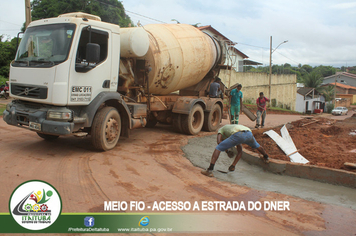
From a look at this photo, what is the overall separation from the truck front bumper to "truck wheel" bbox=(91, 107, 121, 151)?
668mm

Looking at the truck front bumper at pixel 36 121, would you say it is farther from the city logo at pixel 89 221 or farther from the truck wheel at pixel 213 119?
the truck wheel at pixel 213 119

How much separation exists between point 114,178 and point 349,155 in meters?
5.12

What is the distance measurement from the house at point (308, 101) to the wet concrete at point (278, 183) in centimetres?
4134

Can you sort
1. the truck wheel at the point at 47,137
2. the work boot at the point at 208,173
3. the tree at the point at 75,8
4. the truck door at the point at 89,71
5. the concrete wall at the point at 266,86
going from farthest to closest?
the concrete wall at the point at 266,86 → the tree at the point at 75,8 → the truck wheel at the point at 47,137 → the truck door at the point at 89,71 → the work boot at the point at 208,173

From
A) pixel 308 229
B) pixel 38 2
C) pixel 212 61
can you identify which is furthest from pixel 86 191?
pixel 38 2

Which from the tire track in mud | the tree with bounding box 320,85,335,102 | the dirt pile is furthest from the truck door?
the tree with bounding box 320,85,335,102

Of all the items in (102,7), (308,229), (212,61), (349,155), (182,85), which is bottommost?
(308,229)

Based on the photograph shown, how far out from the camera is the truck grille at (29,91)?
229 inches

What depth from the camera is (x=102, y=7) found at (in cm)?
2250

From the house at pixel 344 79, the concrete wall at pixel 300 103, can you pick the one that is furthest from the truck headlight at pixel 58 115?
the house at pixel 344 79

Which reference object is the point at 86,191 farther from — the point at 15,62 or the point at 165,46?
the point at 165,46

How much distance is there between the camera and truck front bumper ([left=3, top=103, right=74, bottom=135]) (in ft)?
18.8

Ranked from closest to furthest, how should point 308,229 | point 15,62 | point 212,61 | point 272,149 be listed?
point 308,229 → point 15,62 → point 272,149 → point 212,61

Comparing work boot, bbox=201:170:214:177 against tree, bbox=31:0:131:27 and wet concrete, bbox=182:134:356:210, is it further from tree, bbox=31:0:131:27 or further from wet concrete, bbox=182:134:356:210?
tree, bbox=31:0:131:27
